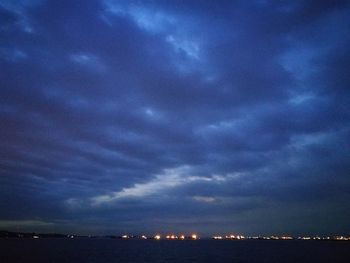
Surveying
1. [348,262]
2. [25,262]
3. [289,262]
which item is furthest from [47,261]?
[348,262]

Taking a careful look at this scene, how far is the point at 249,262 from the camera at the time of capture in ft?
327

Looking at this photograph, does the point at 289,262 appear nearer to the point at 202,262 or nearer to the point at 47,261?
the point at 202,262

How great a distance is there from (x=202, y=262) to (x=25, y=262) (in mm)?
48699

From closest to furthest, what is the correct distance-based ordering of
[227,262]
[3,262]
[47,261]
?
[3,262], [47,261], [227,262]

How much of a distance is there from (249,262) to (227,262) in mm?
7122

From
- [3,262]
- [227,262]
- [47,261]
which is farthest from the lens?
[227,262]

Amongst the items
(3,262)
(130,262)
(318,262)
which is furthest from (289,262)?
(3,262)

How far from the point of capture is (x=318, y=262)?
325 feet

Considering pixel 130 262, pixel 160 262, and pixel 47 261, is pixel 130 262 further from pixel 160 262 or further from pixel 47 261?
pixel 47 261

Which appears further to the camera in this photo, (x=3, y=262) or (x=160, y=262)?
(x=160, y=262)

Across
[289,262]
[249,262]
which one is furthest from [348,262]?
[249,262]

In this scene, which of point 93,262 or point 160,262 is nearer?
point 93,262

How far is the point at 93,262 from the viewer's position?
9262 cm

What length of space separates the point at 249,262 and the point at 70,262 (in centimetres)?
5144
